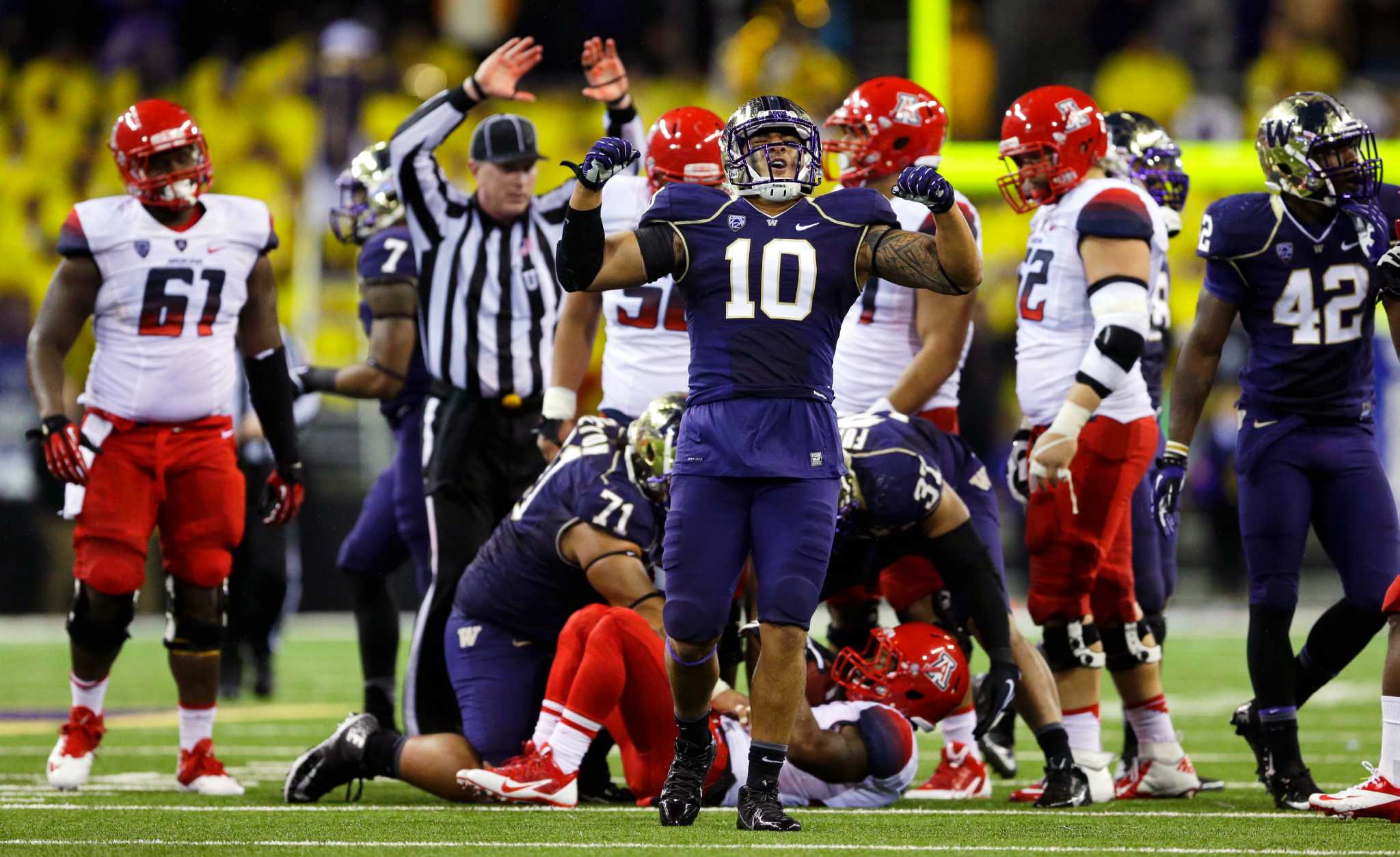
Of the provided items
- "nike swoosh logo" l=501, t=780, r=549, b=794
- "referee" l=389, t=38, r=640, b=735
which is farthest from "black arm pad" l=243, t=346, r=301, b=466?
"nike swoosh logo" l=501, t=780, r=549, b=794

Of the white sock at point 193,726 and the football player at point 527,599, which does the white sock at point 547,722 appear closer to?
the football player at point 527,599

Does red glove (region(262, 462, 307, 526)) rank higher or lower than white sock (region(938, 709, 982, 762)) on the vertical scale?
higher

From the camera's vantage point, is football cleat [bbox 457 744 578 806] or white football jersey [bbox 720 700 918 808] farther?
white football jersey [bbox 720 700 918 808]

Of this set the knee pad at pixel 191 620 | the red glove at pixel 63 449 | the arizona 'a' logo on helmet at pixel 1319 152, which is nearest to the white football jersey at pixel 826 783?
the knee pad at pixel 191 620

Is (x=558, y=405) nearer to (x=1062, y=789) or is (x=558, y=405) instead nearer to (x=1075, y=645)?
(x=1075, y=645)

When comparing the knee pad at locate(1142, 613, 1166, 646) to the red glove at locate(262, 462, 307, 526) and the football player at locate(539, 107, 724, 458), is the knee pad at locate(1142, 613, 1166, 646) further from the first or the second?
the red glove at locate(262, 462, 307, 526)

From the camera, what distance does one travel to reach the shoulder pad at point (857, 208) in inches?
173

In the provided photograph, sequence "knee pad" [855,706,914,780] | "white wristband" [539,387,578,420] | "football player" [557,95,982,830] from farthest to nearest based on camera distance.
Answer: "white wristband" [539,387,578,420], "knee pad" [855,706,914,780], "football player" [557,95,982,830]

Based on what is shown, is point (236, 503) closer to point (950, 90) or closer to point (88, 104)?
point (950, 90)

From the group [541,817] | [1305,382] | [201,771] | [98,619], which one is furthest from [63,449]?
[1305,382]

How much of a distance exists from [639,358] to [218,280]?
128 cm

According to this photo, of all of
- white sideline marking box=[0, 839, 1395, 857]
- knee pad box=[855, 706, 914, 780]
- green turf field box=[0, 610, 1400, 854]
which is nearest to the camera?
white sideline marking box=[0, 839, 1395, 857]

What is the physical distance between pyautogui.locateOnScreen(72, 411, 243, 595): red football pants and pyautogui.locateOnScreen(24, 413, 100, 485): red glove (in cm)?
13

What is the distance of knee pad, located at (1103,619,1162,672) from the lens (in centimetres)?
554
